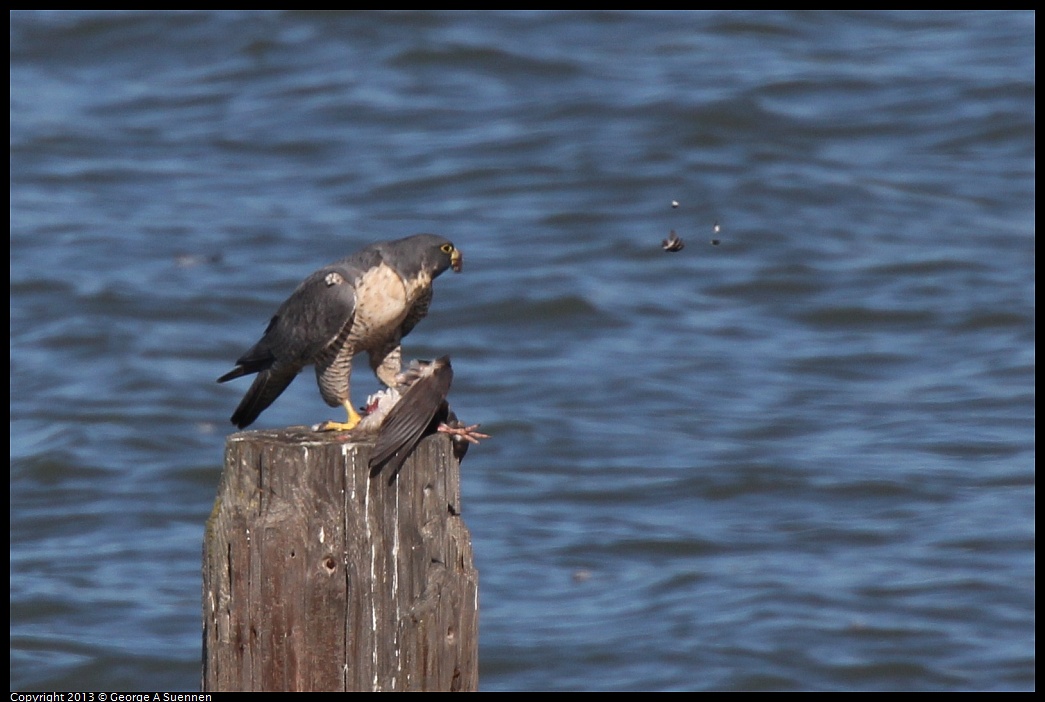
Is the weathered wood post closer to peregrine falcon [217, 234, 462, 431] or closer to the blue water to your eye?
peregrine falcon [217, 234, 462, 431]

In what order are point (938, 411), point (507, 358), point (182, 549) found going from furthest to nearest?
point (507, 358)
point (938, 411)
point (182, 549)

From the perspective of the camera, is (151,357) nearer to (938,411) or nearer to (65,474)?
(65,474)

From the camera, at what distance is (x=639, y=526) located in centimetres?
1026

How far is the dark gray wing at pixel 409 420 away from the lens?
416 cm

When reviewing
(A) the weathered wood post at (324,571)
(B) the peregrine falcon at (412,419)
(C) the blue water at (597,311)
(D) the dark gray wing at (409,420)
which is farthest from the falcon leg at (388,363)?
(C) the blue water at (597,311)

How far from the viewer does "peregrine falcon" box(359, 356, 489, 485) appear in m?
4.17

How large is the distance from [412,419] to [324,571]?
0.46m

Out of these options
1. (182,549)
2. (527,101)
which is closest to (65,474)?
(182,549)

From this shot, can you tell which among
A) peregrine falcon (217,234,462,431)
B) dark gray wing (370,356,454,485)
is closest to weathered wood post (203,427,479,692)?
dark gray wing (370,356,454,485)

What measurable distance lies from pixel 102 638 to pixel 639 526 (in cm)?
329

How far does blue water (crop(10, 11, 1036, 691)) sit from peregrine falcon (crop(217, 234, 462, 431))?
3304mm

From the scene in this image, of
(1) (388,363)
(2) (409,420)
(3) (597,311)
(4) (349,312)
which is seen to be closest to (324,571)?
(2) (409,420)

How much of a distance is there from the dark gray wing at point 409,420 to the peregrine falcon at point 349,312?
0.67 metres
